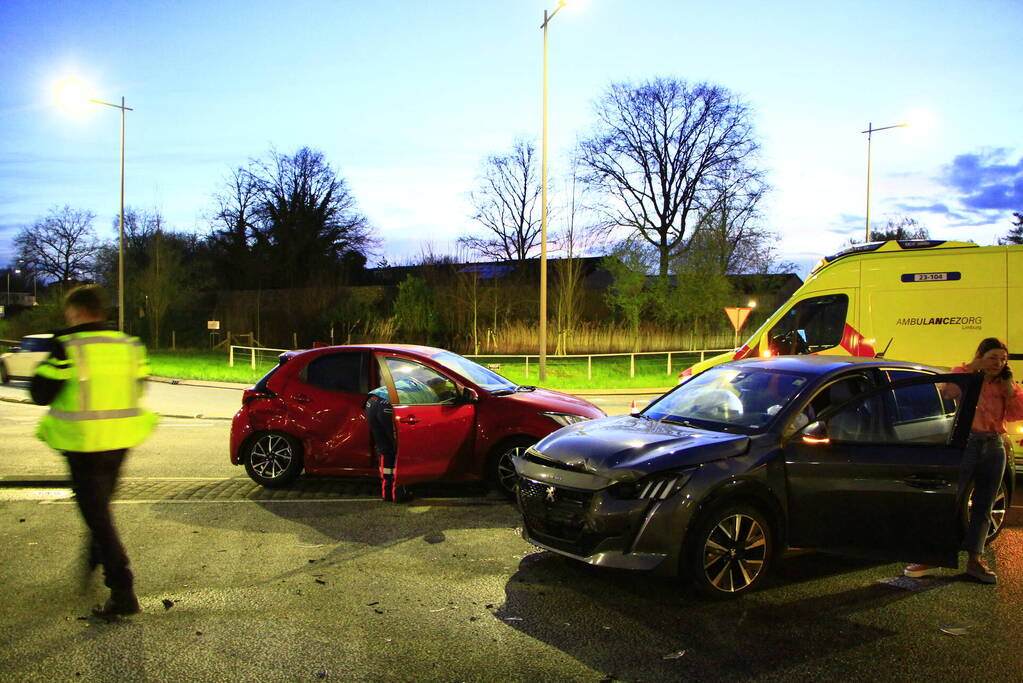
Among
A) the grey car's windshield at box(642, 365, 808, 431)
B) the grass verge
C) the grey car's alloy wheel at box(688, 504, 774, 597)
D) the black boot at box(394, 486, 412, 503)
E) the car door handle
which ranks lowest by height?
the grass verge

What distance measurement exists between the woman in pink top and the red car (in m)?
3.20

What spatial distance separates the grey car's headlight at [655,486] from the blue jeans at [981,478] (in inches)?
75.8

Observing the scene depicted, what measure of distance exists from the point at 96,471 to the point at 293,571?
4.80 ft

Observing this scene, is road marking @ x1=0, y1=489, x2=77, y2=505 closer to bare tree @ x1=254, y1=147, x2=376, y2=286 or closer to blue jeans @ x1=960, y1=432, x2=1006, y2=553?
blue jeans @ x1=960, y1=432, x2=1006, y2=553

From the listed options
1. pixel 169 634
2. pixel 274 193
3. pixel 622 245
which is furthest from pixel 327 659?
pixel 274 193

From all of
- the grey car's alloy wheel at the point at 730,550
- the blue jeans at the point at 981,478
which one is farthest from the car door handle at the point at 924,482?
the grey car's alloy wheel at the point at 730,550

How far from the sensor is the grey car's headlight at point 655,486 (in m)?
4.63

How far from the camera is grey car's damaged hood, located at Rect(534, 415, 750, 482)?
473 centimetres

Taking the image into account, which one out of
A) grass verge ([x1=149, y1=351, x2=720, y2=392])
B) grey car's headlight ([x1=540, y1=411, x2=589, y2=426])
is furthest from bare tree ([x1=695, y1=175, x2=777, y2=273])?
grey car's headlight ([x1=540, y1=411, x2=589, y2=426])

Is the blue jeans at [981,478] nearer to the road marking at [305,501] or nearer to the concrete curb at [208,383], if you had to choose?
the road marking at [305,501]

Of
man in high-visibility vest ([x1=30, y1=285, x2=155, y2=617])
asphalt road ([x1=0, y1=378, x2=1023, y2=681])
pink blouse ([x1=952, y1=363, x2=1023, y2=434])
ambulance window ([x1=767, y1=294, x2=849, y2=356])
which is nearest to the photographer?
asphalt road ([x1=0, y1=378, x2=1023, y2=681])

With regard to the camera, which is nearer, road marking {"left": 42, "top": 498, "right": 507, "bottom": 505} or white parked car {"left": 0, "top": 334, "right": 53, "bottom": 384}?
road marking {"left": 42, "top": 498, "right": 507, "bottom": 505}

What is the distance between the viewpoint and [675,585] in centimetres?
508

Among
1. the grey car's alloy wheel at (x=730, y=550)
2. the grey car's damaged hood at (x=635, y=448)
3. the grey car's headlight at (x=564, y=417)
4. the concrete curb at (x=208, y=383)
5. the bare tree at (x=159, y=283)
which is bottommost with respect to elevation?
the concrete curb at (x=208, y=383)
